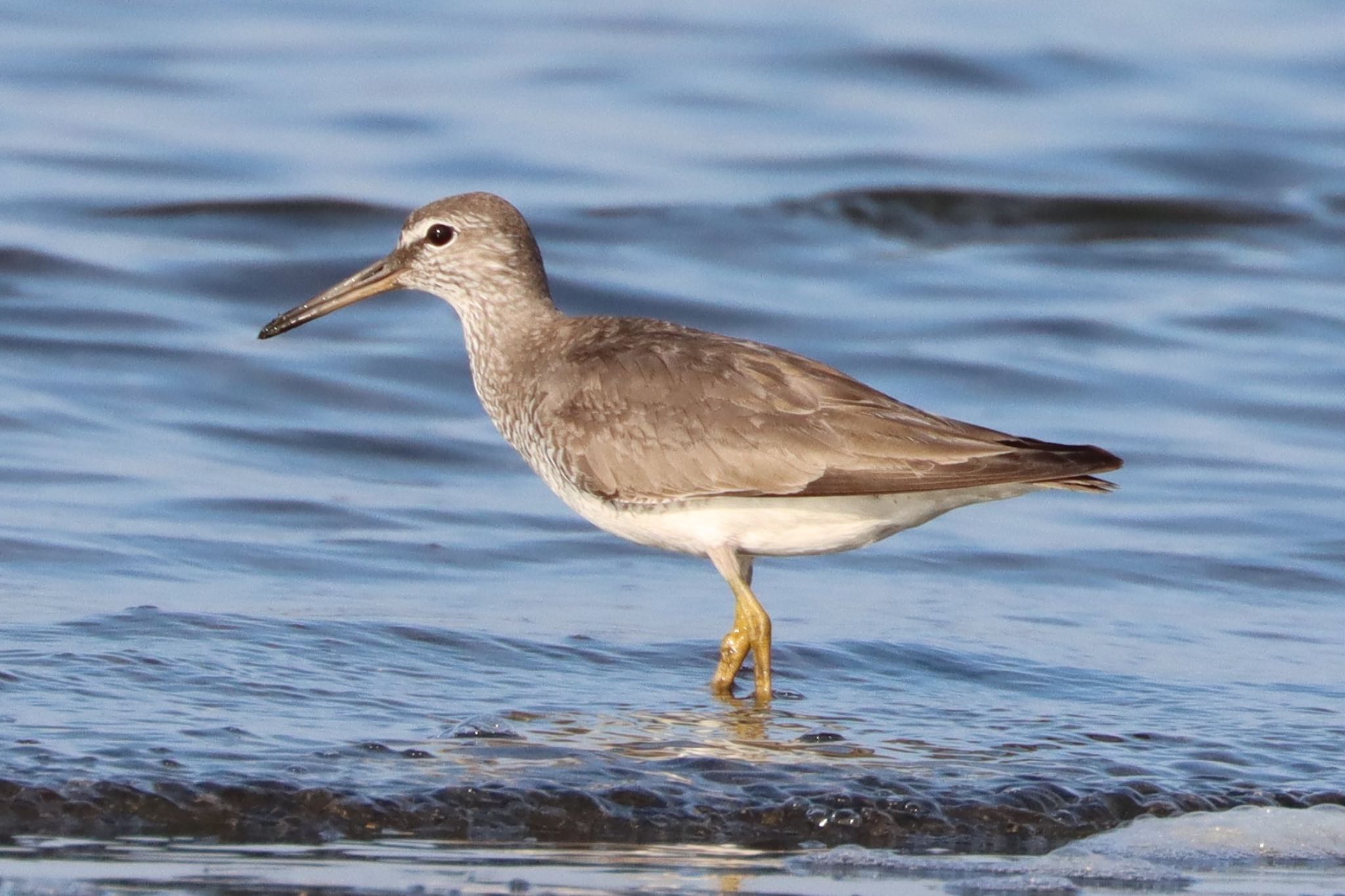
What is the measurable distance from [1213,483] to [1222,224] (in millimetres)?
6454

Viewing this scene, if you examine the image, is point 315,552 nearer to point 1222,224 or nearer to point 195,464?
point 195,464

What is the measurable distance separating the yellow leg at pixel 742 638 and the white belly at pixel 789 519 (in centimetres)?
11

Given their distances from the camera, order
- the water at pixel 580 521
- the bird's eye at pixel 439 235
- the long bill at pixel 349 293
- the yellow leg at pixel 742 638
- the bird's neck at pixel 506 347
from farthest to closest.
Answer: the long bill at pixel 349 293, the bird's eye at pixel 439 235, the bird's neck at pixel 506 347, the yellow leg at pixel 742 638, the water at pixel 580 521

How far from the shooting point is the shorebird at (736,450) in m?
7.97

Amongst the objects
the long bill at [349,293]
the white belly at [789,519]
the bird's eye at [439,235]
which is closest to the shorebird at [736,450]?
the white belly at [789,519]

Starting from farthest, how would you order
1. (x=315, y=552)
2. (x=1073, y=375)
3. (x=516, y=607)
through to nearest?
(x=1073, y=375), (x=315, y=552), (x=516, y=607)

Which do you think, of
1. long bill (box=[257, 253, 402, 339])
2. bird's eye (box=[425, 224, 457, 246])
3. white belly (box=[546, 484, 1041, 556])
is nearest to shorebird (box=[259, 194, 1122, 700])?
white belly (box=[546, 484, 1041, 556])

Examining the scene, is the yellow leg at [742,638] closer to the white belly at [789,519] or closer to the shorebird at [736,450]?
the shorebird at [736,450]

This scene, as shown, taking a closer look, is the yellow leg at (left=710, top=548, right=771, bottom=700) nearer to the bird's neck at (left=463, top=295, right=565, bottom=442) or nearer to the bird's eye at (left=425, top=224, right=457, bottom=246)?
the bird's neck at (left=463, top=295, right=565, bottom=442)

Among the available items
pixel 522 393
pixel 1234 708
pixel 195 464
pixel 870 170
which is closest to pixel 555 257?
pixel 870 170

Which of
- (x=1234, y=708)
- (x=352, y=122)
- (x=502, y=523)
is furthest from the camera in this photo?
(x=352, y=122)

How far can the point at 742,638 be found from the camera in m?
8.71

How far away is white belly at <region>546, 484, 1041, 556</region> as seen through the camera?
8180 mm

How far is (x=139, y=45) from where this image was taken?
21.3m
